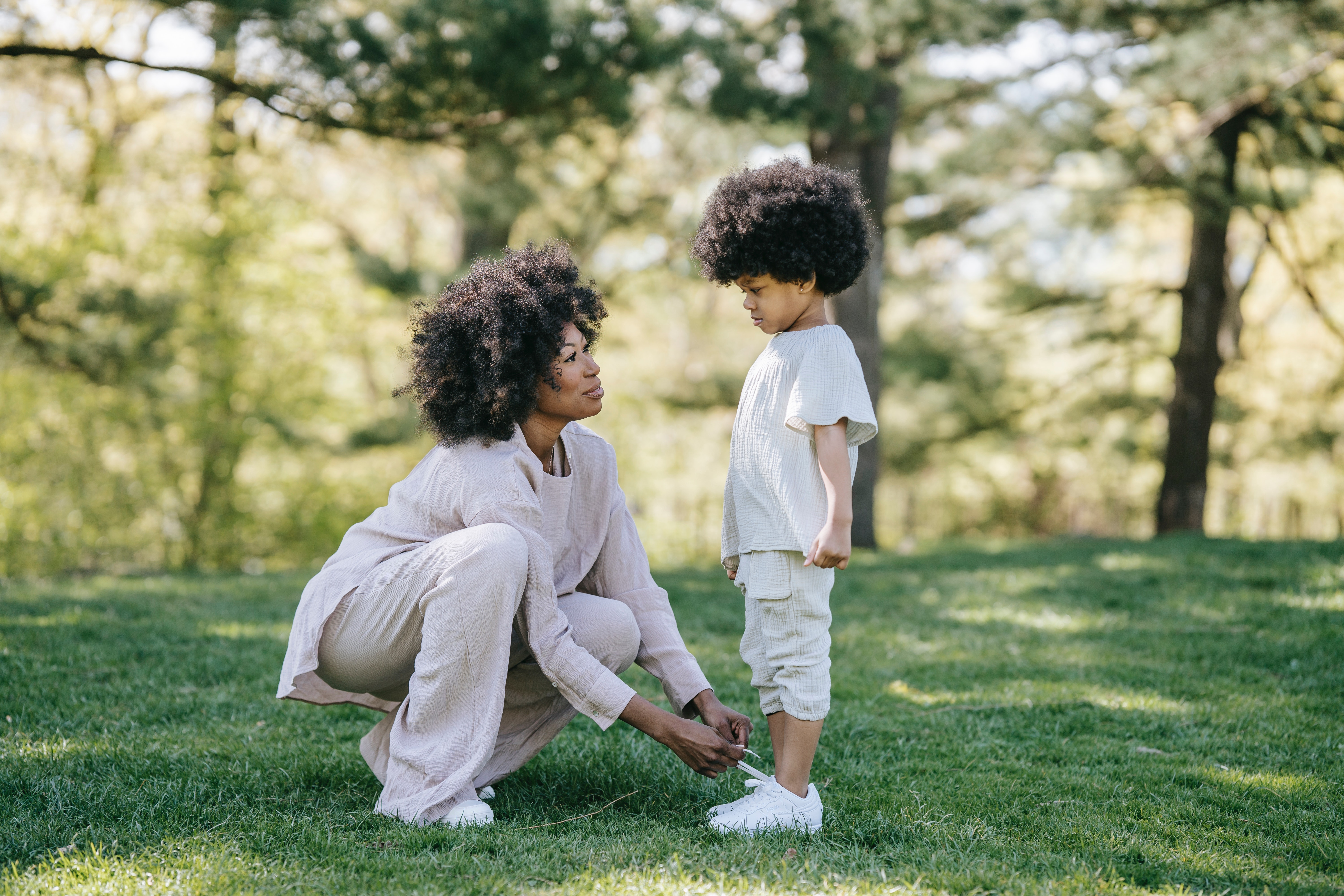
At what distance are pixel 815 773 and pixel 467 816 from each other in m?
1.01

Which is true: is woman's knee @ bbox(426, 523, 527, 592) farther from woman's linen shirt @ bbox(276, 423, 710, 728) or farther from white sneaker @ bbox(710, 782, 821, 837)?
white sneaker @ bbox(710, 782, 821, 837)

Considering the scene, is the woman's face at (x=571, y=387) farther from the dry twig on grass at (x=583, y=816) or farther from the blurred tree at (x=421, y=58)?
the blurred tree at (x=421, y=58)

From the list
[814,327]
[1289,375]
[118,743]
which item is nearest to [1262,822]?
[814,327]

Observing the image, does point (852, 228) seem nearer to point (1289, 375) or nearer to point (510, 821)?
point (510, 821)

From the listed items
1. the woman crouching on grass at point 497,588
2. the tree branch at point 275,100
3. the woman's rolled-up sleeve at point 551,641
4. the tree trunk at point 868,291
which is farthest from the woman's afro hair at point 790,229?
the tree trunk at point 868,291

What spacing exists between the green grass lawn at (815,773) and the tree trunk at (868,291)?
424cm

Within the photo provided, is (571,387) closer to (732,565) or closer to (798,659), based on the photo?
(732,565)

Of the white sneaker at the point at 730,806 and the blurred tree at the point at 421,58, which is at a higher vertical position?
the blurred tree at the point at 421,58

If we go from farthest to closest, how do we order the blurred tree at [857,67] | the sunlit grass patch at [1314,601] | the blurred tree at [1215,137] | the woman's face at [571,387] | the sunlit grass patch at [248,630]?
the blurred tree at [1215,137] < the blurred tree at [857,67] < the sunlit grass patch at [1314,601] < the sunlit grass patch at [248,630] < the woman's face at [571,387]

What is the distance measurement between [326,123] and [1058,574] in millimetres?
5471

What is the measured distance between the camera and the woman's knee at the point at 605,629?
2479 millimetres

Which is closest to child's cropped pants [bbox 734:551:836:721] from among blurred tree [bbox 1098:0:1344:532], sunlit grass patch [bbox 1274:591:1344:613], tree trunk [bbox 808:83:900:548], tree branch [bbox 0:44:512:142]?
sunlit grass patch [bbox 1274:591:1344:613]

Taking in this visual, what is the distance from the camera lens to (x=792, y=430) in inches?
96.4

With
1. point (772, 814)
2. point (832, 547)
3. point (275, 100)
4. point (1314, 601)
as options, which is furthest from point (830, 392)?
point (275, 100)
